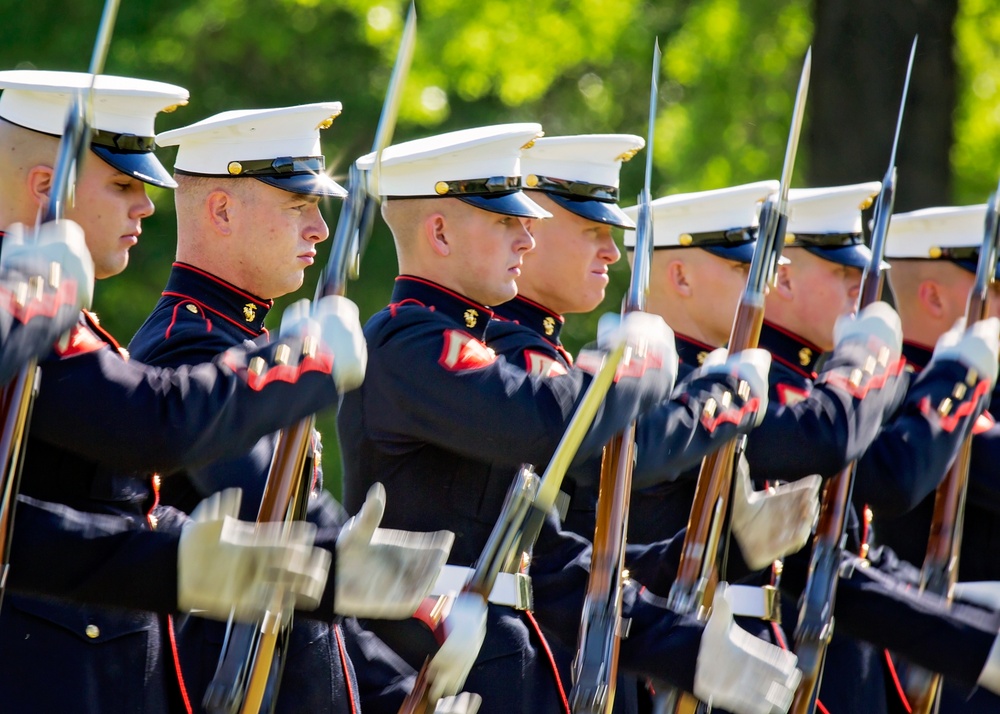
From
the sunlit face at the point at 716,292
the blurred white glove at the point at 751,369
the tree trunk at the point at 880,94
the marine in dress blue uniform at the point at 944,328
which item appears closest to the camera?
the blurred white glove at the point at 751,369

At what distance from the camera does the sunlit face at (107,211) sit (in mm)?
3555

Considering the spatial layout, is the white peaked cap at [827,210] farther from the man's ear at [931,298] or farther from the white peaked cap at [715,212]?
the man's ear at [931,298]

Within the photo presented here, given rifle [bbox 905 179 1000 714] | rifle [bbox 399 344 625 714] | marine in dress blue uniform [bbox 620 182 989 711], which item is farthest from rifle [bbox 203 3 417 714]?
rifle [bbox 905 179 1000 714]

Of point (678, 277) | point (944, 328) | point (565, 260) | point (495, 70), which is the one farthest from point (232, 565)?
point (495, 70)

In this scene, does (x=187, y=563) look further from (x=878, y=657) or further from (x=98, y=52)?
(x=878, y=657)

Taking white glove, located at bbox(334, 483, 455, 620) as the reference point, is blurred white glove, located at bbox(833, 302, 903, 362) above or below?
above

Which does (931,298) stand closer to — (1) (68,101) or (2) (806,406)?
(2) (806,406)

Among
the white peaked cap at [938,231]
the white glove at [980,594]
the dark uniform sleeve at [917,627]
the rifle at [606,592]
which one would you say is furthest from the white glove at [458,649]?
the white peaked cap at [938,231]

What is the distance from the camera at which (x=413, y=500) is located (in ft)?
13.3

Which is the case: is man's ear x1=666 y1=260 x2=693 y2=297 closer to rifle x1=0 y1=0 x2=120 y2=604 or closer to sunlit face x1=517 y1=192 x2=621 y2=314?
sunlit face x1=517 y1=192 x2=621 y2=314

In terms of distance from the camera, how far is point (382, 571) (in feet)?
11.3

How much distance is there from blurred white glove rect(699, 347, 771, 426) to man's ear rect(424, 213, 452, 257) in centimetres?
78

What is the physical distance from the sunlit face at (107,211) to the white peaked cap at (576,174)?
1451mm

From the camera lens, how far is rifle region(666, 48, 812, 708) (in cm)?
444
